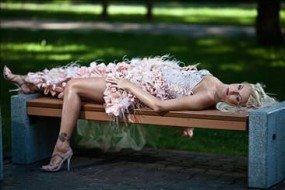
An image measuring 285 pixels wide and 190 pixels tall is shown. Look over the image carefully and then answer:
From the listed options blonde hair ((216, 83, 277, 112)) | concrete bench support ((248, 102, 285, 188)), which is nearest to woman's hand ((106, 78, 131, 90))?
blonde hair ((216, 83, 277, 112))

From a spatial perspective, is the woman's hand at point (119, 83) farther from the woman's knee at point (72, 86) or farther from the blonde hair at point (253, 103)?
the blonde hair at point (253, 103)

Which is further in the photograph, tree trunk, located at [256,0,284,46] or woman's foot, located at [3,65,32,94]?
tree trunk, located at [256,0,284,46]

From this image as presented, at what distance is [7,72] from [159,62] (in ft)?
4.46

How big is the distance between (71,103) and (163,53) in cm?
931

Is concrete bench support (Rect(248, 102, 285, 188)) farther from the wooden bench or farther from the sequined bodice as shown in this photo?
the sequined bodice

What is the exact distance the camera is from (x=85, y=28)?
22.9 metres

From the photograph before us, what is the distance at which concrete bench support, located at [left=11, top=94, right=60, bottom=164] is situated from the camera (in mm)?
7152

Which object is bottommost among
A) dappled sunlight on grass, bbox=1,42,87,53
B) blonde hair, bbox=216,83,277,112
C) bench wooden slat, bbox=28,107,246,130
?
dappled sunlight on grass, bbox=1,42,87,53

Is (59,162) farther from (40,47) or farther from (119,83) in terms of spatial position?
(40,47)

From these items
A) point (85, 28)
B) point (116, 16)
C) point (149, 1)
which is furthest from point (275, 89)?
point (116, 16)

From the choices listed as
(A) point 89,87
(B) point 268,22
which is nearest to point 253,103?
(A) point 89,87

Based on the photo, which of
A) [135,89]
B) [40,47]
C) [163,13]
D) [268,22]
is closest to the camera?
[135,89]

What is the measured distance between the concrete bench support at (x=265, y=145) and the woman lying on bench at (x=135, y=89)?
0.28 metres

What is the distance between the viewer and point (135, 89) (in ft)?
22.1
